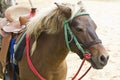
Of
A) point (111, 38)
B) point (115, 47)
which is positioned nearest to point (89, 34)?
point (115, 47)

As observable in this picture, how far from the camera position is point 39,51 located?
3270 millimetres

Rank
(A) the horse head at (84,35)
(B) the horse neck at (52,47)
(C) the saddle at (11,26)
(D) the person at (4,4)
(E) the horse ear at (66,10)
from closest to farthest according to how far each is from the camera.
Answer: (A) the horse head at (84,35), (E) the horse ear at (66,10), (B) the horse neck at (52,47), (C) the saddle at (11,26), (D) the person at (4,4)

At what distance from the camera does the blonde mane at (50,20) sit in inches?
115

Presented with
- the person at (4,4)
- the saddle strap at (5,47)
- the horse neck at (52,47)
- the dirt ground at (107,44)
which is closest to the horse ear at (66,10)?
the horse neck at (52,47)

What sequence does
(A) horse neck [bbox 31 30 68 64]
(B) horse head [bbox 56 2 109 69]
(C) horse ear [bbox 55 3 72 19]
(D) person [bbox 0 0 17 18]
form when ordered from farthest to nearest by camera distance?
(D) person [bbox 0 0 17 18], (A) horse neck [bbox 31 30 68 64], (C) horse ear [bbox 55 3 72 19], (B) horse head [bbox 56 2 109 69]

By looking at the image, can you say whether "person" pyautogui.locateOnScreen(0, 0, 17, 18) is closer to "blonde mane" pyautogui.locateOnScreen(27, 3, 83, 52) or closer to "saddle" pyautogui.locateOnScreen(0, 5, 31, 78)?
"saddle" pyautogui.locateOnScreen(0, 5, 31, 78)

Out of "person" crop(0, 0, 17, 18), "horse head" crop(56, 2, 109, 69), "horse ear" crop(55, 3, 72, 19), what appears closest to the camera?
"horse head" crop(56, 2, 109, 69)

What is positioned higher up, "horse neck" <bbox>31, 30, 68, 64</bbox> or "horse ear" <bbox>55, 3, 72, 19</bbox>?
"horse ear" <bbox>55, 3, 72, 19</bbox>

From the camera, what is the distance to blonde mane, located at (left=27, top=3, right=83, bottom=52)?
293 cm

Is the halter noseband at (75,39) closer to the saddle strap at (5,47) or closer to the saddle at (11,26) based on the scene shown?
the saddle at (11,26)

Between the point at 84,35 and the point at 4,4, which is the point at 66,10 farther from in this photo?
the point at 4,4

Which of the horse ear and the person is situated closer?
the horse ear

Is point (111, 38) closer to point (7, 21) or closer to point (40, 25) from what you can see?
point (7, 21)

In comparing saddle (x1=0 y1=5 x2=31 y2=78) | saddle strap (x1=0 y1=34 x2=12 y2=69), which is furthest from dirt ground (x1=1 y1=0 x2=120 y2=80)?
saddle strap (x1=0 y1=34 x2=12 y2=69)
